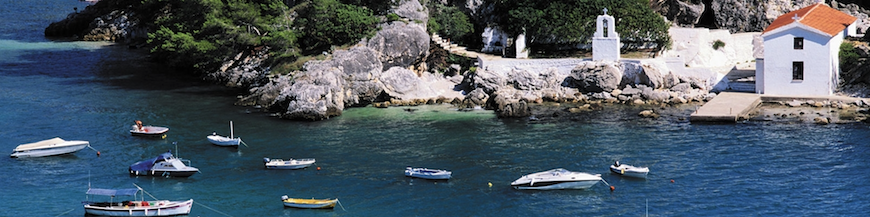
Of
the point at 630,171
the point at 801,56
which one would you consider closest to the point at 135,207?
the point at 630,171

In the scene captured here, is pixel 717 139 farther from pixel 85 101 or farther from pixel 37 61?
pixel 37 61

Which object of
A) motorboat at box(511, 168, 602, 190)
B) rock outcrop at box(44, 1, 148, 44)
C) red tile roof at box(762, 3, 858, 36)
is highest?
rock outcrop at box(44, 1, 148, 44)

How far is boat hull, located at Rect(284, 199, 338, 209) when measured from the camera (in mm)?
48697

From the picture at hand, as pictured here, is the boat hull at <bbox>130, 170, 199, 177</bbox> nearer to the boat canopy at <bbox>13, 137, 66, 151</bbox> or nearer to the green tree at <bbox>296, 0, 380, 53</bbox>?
the boat canopy at <bbox>13, 137, 66, 151</bbox>

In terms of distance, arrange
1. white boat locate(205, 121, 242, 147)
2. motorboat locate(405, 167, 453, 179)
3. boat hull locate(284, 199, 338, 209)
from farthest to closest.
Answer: white boat locate(205, 121, 242, 147)
motorboat locate(405, 167, 453, 179)
boat hull locate(284, 199, 338, 209)

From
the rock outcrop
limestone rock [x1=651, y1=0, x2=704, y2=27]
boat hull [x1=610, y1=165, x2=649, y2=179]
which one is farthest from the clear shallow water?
the rock outcrop

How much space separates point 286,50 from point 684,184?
41.4 metres

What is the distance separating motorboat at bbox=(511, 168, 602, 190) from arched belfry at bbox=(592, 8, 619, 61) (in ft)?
92.7

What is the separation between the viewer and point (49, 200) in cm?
5112

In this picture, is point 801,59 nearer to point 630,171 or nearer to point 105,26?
point 630,171

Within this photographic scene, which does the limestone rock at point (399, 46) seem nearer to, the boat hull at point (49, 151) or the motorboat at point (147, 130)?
the motorboat at point (147, 130)

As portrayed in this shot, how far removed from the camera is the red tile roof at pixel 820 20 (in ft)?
235

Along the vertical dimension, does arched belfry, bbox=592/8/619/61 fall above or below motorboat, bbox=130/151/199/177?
above

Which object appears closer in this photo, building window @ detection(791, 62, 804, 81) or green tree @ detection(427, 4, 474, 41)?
building window @ detection(791, 62, 804, 81)
